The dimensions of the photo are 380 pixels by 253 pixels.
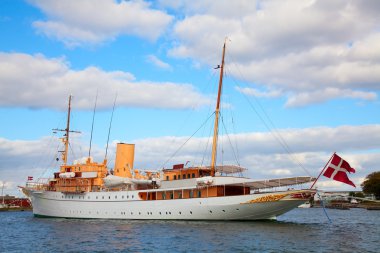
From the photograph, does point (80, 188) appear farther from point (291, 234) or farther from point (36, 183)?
point (291, 234)

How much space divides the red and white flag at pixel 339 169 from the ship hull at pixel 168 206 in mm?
4890

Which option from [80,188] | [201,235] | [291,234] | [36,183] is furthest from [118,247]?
[36,183]

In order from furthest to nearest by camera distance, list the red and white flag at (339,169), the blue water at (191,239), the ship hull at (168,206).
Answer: the ship hull at (168,206) < the red and white flag at (339,169) < the blue water at (191,239)

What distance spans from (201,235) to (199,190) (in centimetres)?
1148

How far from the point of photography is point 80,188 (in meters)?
52.8

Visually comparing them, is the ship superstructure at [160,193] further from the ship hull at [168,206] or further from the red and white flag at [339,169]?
the red and white flag at [339,169]

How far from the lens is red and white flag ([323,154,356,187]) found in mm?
34812

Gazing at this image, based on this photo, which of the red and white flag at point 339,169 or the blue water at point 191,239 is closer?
the blue water at point 191,239

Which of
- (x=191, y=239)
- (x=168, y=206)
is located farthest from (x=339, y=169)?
(x=168, y=206)

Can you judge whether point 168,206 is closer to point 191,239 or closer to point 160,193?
point 160,193

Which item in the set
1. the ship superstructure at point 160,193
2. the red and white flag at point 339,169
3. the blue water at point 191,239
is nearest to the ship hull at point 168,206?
the ship superstructure at point 160,193

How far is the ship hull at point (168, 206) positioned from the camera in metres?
40.2

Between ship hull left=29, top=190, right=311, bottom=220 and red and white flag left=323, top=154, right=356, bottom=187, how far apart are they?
4.89m

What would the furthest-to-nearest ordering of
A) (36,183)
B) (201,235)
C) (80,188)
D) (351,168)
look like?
(36,183) → (80,188) → (351,168) → (201,235)
